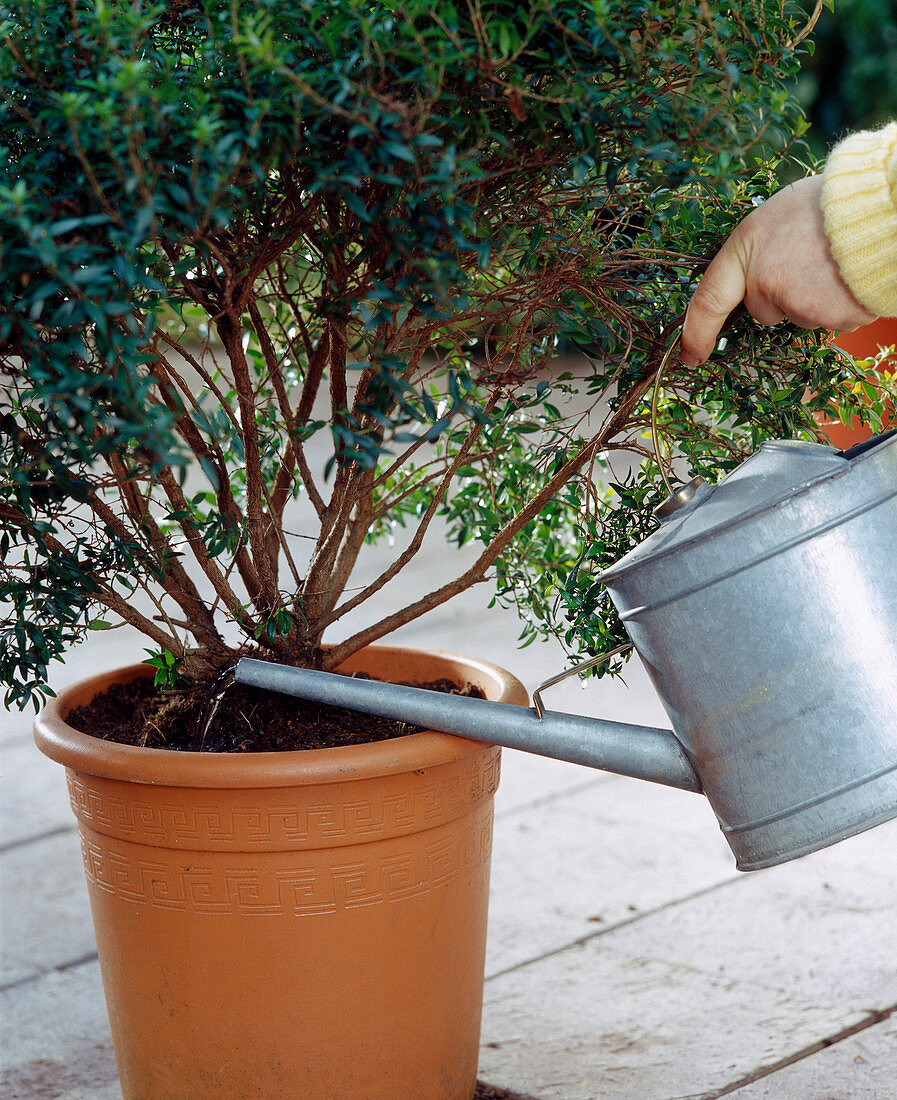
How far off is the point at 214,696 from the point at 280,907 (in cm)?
34

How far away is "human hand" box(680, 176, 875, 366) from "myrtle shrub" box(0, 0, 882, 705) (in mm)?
82

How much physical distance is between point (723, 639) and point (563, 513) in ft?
2.55

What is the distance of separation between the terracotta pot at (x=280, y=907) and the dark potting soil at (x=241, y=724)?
0.38ft

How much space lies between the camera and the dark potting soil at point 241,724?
1.68 m

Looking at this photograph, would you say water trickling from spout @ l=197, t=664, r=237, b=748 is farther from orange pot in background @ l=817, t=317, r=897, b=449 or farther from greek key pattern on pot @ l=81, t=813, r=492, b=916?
orange pot in background @ l=817, t=317, r=897, b=449

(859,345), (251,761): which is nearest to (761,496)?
(251,761)

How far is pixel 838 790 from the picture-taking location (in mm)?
1361

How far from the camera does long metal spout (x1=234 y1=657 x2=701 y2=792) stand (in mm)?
1511

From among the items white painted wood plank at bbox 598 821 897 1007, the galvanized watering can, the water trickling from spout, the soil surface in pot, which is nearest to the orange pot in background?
white painted wood plank at bbox 598 821 897 1007

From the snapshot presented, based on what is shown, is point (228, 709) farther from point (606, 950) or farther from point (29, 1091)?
point (606, 950)

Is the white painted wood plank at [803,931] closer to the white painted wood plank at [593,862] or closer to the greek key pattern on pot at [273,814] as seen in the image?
the white painted wood plank at [593,862]

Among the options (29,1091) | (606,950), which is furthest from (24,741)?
(606,950)

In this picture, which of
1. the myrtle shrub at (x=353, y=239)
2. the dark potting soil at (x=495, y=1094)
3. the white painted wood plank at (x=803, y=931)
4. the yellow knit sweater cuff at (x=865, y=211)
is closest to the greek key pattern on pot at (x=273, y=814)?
the myrtle shrub at (x=353, y=239)

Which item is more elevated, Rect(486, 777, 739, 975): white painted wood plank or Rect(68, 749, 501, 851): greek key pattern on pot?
Rect(68, 749, 501, 851): greek key pattern on pot
